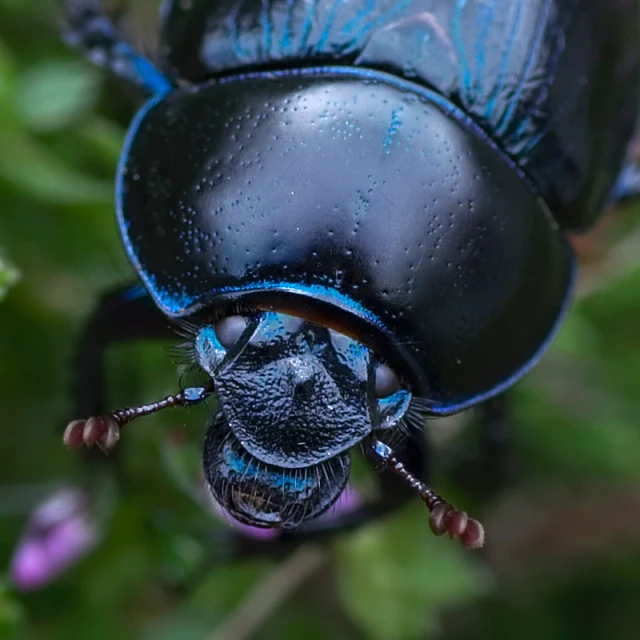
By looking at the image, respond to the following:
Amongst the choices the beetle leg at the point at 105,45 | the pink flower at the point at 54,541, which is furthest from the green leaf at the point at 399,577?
the beetle leg at the point at 105,45

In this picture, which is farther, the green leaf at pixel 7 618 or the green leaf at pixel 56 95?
the green leaf at pixel 56 95

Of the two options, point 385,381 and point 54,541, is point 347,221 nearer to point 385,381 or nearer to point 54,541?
point 385,381

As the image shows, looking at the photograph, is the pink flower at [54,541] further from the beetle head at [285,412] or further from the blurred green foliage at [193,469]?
the beetle head at [285,412]

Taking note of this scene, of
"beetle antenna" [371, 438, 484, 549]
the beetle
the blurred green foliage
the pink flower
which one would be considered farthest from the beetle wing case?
the pink flower

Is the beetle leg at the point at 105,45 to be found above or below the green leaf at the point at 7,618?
above

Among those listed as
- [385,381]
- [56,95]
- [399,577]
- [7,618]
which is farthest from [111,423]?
[56,95]

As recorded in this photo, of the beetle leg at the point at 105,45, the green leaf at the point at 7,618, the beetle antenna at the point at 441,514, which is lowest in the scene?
the green leaf at the point at 7,618

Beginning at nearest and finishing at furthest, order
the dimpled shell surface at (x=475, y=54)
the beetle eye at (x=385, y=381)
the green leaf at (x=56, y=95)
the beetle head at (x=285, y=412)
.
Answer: the beetle head at (x=285, y=412) < the beetle eye at (x=385, y=381) < the dimpled shell surface at (x=475, y=54) < the green leaf at (x=56, y=95)

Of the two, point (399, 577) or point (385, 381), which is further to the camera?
point (399, 577)
